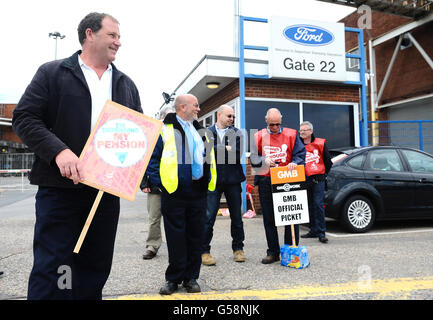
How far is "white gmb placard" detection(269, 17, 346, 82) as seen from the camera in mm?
8914

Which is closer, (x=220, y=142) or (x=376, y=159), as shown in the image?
(x=220, y=142)

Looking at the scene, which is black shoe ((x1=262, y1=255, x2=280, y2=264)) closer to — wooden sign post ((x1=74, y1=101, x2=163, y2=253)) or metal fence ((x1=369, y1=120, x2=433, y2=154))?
wooden sign post ((x1=74, y1=101, x2=163, y2=253))

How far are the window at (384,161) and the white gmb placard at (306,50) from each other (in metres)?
2.96

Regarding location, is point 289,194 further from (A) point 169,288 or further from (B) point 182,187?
(A) point 169,288

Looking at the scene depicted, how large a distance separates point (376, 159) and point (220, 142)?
12.4ft

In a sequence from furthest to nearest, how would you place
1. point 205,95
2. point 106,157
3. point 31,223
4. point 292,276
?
point 205,95 < point 31,223 < point 292,276 < point 106,157

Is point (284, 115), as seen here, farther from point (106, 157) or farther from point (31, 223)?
point (106, 157)

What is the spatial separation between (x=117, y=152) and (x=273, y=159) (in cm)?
284

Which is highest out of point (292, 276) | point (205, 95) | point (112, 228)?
point (205, 95)

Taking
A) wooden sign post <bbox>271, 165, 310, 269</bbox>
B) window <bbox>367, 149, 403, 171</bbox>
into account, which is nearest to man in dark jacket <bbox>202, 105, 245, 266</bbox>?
wooden sign post <bbox>271, 165, 310, 269</bbox>

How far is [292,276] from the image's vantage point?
392 cm

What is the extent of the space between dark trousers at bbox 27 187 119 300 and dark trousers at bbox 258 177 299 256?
2691 mm
